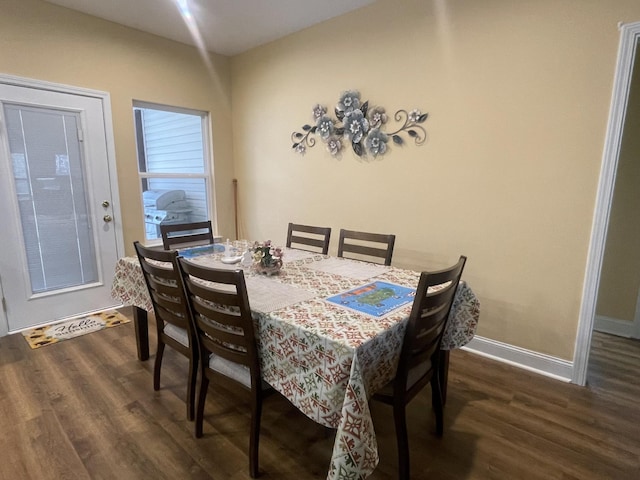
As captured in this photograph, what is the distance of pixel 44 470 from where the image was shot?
1489 mm

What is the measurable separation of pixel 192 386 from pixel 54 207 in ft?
7.29

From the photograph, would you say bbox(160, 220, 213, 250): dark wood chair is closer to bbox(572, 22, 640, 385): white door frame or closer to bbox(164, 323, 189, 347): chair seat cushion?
bbox(164, 323, 189, 347): chair seat cushion

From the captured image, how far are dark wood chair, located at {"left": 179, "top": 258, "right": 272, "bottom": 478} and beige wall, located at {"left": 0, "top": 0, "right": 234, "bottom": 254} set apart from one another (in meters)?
2.29

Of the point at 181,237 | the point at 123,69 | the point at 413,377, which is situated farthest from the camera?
the point at 123,69

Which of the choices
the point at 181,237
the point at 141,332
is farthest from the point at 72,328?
the point at 181,237

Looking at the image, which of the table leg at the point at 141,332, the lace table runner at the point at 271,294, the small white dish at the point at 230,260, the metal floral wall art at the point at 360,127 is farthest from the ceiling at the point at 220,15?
the table leg at the point at 141,332

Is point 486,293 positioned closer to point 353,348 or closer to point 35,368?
point 353,348

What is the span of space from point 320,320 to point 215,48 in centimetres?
353

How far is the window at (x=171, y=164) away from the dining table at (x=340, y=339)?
2.21m

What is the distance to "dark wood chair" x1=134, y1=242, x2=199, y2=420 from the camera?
160 cm

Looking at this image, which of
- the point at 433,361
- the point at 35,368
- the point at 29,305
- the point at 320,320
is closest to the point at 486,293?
the point at 433,361

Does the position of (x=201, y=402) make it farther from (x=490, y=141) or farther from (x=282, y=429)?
(x=490, y=141)

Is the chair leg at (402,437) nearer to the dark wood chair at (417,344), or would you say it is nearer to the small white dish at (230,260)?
the dark wood chair at (417,344)

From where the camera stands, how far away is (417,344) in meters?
1.36
